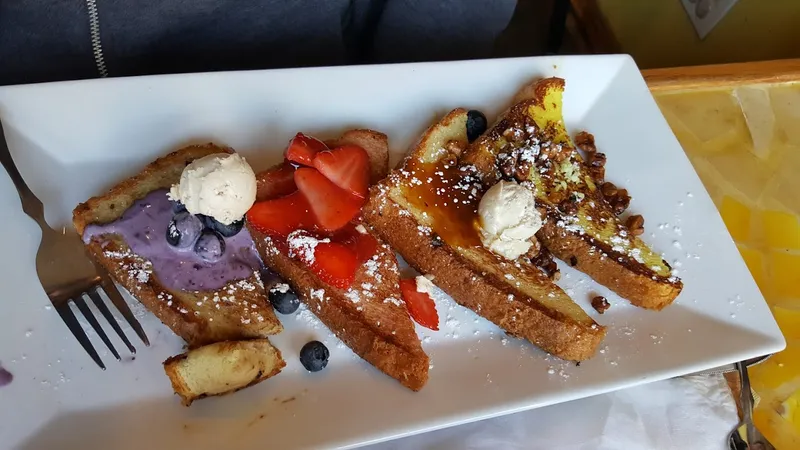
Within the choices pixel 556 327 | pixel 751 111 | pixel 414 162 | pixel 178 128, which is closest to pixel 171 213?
pixel 178 128

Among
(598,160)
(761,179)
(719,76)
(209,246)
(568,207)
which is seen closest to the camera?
(209,246)

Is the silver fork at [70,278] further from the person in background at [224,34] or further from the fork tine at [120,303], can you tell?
the person in background at [224,34]

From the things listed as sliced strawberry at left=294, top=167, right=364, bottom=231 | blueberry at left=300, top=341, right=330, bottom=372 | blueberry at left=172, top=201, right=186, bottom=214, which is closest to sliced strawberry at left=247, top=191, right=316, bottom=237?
sliced strawberry at left=294, top=167, right=364, bottom=231

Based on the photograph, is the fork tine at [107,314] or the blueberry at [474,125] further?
the blueberry at [474,125]

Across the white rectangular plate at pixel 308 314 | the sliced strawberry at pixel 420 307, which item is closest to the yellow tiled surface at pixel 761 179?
the white rectangular plate at pixel 308 314

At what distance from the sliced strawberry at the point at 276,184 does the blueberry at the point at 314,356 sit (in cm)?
32

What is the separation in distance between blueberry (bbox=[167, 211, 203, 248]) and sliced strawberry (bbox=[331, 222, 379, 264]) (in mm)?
263

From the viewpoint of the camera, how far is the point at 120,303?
1227 millimetres

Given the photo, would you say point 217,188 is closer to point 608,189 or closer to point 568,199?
point 568,199

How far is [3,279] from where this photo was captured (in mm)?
1200

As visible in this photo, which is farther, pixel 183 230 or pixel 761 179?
pixel 761 179

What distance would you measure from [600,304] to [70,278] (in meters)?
1.06

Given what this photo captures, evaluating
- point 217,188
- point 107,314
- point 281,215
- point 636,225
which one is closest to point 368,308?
point 281,215

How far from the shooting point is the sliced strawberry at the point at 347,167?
1.34 meters
